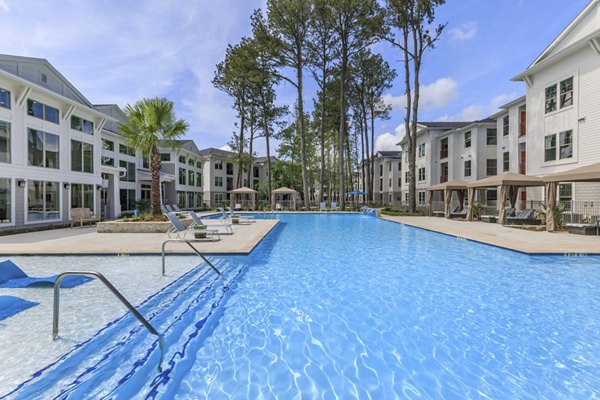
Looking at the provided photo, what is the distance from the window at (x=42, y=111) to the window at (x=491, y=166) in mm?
32622

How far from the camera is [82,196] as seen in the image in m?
18.4

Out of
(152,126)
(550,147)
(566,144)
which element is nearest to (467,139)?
(550,147)

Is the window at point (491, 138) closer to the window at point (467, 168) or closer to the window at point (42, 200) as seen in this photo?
the window at point (467, 168)

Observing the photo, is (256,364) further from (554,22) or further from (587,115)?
(554,22)

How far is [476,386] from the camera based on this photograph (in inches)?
119

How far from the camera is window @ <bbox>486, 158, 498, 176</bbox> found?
27.3 meters

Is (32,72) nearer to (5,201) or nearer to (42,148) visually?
(42,148)

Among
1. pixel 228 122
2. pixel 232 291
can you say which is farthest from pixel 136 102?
pixel 228 122

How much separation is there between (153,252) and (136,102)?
874 centimetres

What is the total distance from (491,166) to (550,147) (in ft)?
34.6

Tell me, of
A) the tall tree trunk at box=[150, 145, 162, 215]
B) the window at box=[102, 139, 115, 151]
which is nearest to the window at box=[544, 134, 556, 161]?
the tall tree trunk at box=[150, 145, 162, 215]

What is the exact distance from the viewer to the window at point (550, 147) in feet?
56.2

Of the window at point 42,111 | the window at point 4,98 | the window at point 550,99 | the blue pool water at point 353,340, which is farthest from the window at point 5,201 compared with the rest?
the window at point 550,99

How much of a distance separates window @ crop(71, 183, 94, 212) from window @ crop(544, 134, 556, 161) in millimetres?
27911
